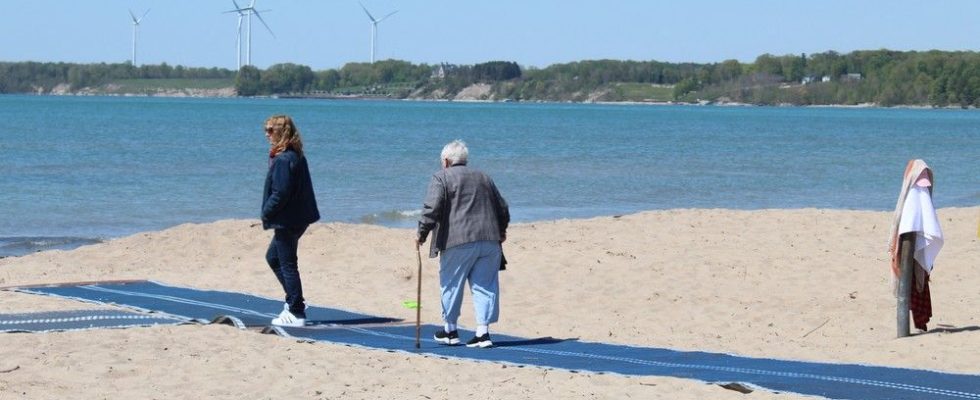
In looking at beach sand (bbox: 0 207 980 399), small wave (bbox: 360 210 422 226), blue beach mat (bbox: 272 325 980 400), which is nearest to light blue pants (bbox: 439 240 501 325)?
blue beach mat (bbox: 272 325 980 400)

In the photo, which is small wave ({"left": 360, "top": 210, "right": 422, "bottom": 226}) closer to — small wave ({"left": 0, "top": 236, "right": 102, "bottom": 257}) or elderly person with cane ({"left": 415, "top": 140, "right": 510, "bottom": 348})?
small wave ({"left": 0, "top": 236, "right": 102, "bottom": 257})

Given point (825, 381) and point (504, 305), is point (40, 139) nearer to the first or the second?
point (504, 305)

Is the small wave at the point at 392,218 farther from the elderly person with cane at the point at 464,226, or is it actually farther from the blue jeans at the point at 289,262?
the elderly person with cane at the point at 464,226

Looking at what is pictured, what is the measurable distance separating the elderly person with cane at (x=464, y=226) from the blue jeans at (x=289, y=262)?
52.0 inches

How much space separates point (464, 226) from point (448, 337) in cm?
100

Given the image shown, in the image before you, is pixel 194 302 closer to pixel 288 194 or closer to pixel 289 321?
pixel 289 321

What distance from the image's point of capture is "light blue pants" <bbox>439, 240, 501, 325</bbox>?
973 centimetres

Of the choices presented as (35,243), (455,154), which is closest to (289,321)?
(455,154)

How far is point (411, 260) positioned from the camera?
15492mm

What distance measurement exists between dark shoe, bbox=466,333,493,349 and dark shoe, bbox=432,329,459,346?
0.10m

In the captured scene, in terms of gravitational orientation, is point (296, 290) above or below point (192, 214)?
above

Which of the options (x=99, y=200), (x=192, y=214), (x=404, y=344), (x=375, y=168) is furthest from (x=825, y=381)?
(x=375, y=168)

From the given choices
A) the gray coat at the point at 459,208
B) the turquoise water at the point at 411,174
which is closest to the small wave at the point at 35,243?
the turquoise water at the point at 411,174

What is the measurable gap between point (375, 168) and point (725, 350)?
34.2 meters
